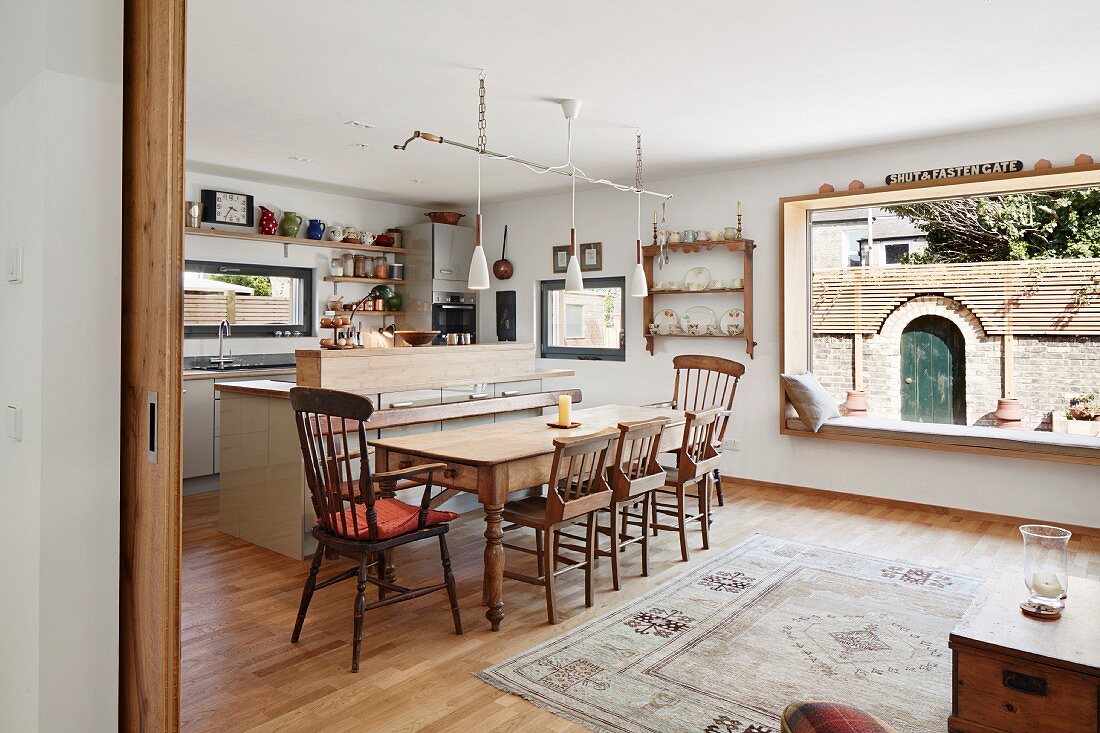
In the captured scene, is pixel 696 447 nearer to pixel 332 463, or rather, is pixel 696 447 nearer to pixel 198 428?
pixel 332 463

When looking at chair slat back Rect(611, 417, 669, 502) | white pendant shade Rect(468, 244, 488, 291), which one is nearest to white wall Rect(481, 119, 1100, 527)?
chair slat back Rect(611, 417, 669, 502)

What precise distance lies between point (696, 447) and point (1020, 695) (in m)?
2.22

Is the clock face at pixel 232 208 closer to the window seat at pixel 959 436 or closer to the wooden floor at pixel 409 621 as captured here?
the wooden floor at pixel 409 621

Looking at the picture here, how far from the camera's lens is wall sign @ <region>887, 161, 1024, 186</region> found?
4.84 metres

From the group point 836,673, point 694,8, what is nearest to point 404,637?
point 836,673

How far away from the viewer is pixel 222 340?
6363mm

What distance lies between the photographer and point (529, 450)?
3.34m

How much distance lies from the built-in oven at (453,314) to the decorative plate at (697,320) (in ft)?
7.65

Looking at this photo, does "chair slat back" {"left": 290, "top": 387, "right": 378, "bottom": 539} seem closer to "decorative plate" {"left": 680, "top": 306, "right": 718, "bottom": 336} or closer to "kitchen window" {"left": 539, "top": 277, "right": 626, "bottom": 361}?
"decorative plate" {"left": 680, "top": 306, "right": 718, "bottom": 336}

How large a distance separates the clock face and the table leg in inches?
177

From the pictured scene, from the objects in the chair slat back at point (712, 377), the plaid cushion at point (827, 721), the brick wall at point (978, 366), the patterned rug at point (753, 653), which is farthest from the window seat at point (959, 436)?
the plaid cushion at point (827, 721)

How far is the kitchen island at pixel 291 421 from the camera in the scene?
4.11m

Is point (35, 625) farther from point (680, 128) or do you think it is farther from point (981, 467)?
point (981, 467)

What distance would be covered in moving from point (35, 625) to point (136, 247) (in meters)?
0.92
